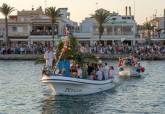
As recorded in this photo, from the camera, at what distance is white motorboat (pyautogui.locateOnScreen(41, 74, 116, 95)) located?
119 ft

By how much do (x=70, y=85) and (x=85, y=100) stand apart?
166 cm

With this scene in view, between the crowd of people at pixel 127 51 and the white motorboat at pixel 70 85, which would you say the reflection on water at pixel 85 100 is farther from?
the crowd of people at pixel 127 51

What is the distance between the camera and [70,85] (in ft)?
122

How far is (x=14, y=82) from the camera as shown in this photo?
48.5m

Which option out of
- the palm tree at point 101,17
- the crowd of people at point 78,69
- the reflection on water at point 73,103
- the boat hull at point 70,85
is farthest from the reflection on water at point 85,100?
the palm tree at point 101,17

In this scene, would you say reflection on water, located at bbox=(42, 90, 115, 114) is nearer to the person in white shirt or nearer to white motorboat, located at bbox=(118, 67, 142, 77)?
the person in white shirt

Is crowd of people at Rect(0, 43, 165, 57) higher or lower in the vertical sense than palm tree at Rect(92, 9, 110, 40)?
lower

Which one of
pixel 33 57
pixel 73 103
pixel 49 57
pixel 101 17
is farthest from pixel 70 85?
pixel 101 17

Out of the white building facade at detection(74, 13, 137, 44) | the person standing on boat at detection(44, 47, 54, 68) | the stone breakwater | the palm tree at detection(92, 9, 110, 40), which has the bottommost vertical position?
the stone breakwater

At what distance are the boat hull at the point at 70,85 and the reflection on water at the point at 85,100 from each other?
553 millimetres

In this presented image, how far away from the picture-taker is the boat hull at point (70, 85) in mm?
36369

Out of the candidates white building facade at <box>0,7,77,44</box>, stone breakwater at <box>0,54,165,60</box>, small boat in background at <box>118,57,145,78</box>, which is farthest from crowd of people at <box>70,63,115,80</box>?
white building facade at <box>0,7,77,44</box>

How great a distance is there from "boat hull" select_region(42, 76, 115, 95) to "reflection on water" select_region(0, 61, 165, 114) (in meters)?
0.55

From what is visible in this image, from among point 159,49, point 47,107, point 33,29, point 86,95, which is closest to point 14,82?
point 86,95
